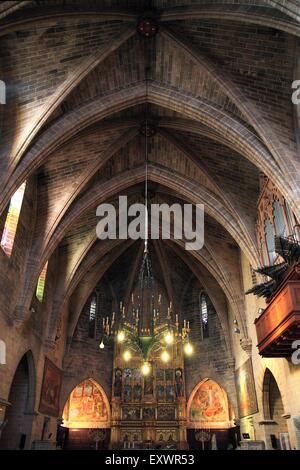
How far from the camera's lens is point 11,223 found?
14078 millimetres

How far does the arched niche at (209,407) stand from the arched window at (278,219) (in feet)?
38.7

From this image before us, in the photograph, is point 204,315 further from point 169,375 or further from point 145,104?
point 145,104

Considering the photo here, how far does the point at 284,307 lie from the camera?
9.41 m

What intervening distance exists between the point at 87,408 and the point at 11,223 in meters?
12.8

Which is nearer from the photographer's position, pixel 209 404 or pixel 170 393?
pixel 170 393

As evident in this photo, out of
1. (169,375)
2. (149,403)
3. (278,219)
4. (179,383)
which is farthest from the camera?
(169,375)

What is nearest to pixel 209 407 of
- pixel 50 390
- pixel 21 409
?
pixel 50 390

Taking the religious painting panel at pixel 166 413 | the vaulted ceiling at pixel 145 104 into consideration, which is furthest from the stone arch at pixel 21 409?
the religious painting panel at pixel 166 413

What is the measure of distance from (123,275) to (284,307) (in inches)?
650

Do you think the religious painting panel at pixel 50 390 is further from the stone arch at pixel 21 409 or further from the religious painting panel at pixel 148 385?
the religious painting panel at pixel 148 385

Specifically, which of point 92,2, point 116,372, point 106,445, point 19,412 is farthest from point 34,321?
point 92,2

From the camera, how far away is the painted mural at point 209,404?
21.6m

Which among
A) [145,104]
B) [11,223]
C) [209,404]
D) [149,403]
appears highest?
[145,104]
